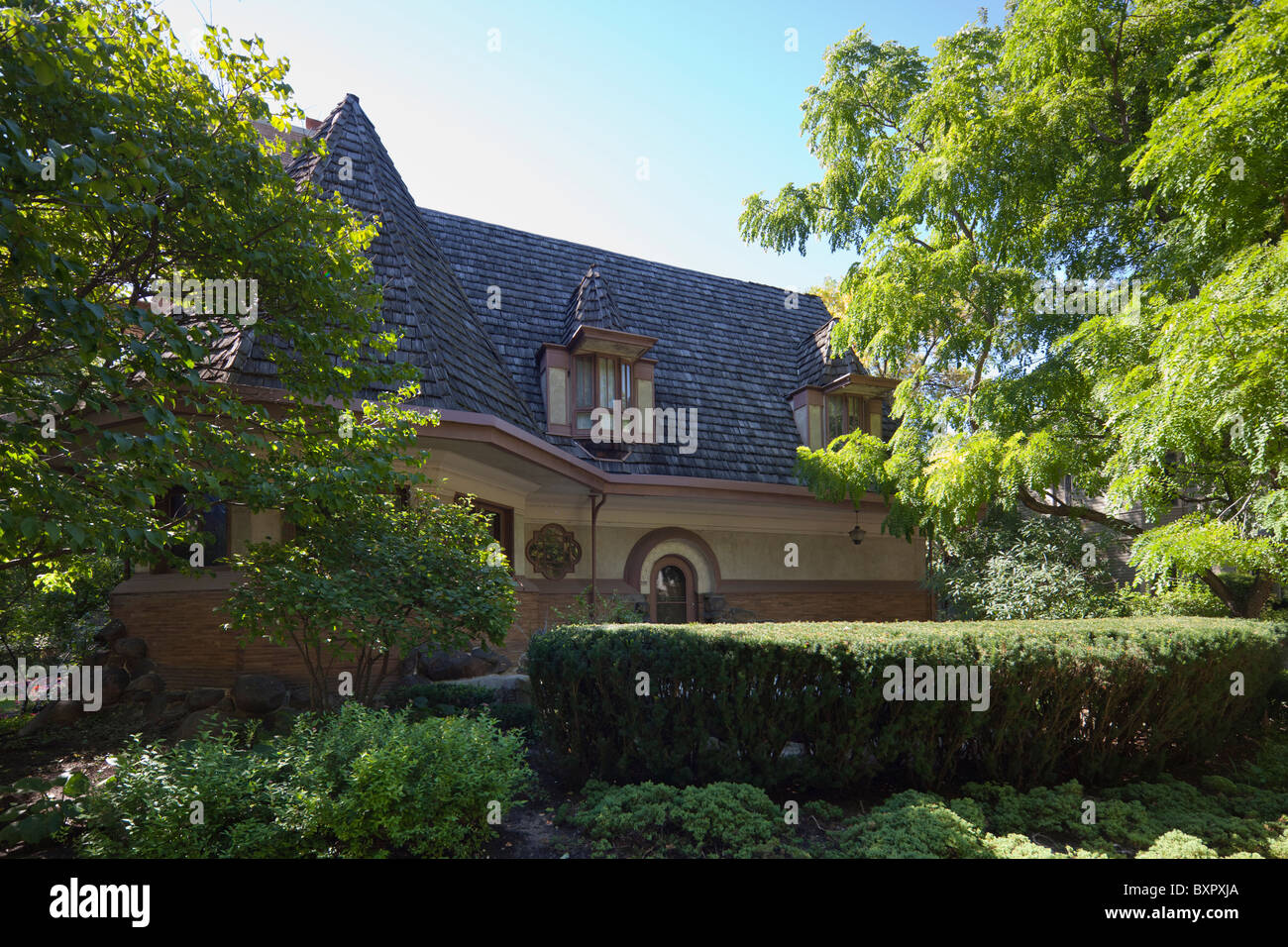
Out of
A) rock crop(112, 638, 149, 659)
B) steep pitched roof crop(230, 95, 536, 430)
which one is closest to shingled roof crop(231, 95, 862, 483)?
steep pitched roof crop(230, 95, 536, 430)

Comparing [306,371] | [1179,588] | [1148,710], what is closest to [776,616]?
[1179,588]

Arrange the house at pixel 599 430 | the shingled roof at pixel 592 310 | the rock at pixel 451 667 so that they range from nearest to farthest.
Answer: the rock at pixel 451 667 < the house at pixel 599 430 < the shingled roof at pixel 592 310

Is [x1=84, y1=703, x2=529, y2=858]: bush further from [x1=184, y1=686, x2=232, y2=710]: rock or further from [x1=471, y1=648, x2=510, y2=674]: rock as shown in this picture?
[x1=471, y1=648, x2=510, y2=674]: rock

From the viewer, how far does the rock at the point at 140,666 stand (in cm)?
806

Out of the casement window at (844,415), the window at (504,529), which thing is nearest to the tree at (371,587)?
the window at (504,529)

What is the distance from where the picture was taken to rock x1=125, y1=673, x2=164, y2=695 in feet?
25.4

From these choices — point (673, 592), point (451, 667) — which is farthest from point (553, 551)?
point (451, 667)

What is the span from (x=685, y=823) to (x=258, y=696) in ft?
17.3

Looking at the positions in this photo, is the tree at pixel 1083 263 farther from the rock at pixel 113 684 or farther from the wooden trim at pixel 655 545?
the rock at pixel 113 684

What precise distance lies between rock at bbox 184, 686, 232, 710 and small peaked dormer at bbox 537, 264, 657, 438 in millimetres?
6145

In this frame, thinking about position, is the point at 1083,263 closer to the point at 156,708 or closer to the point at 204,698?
the point at 204,698

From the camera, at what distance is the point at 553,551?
462 inches

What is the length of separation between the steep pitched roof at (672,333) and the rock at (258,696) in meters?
5.86
